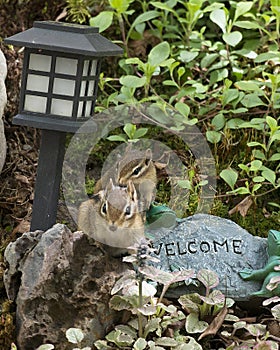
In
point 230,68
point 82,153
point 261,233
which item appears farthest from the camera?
point 230,68

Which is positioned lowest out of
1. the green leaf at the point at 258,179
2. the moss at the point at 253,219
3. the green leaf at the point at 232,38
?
the moss at the point at 253,219

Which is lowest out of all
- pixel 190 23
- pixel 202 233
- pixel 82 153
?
pixel 82 153

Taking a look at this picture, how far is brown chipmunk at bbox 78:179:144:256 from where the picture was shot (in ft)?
11.1

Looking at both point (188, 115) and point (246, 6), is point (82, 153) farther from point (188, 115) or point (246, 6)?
point (246, 6)

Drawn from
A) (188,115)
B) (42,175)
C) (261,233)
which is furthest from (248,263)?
(188,115)

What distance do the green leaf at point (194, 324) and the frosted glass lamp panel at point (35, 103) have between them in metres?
1.26

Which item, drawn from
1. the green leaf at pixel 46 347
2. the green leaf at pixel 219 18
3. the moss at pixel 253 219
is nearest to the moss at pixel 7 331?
the green leaf at pixel 46 347

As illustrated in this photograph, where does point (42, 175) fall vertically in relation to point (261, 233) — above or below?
above

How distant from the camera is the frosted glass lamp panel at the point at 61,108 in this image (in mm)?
3738

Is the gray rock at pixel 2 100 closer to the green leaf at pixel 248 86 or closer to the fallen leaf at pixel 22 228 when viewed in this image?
the fallen leaf at pixel 22 228

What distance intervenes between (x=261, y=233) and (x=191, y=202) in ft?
1.56

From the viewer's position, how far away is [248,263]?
12.7 ft

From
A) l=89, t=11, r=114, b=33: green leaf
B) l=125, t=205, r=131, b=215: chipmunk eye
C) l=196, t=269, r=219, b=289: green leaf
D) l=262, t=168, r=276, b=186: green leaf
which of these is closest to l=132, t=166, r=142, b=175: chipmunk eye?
l=125, t=205, r=131, b=215: chipmunk eye

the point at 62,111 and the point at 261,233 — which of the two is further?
the point at 261,233
